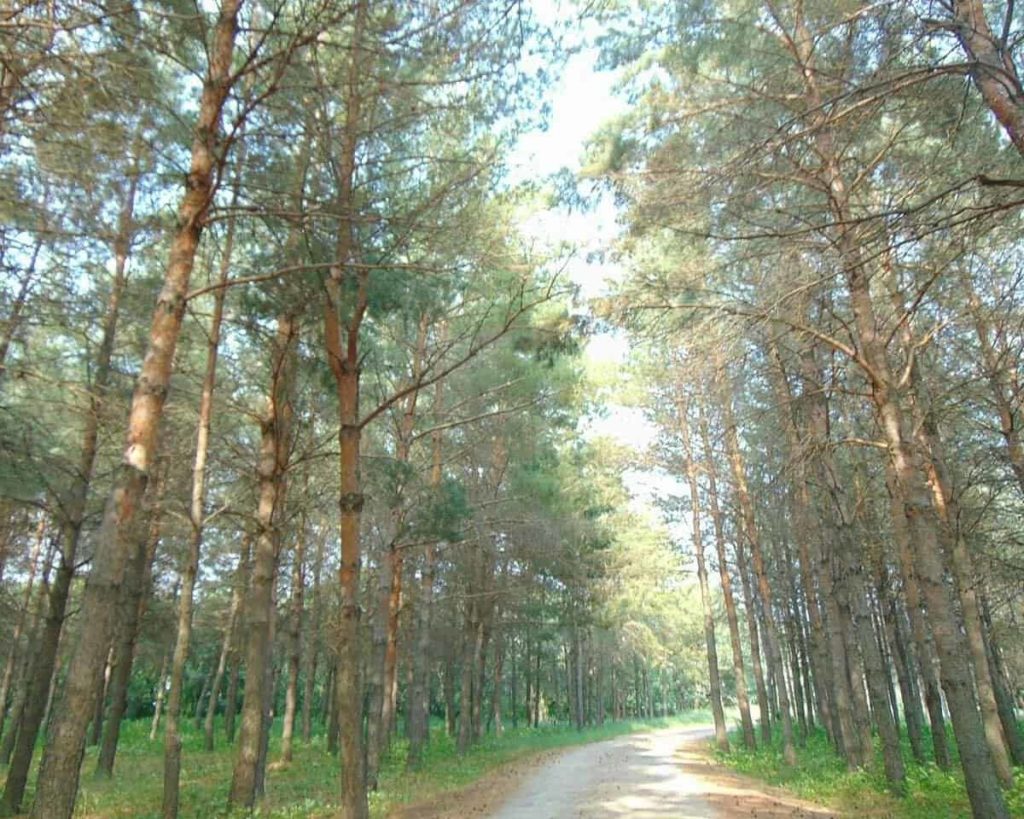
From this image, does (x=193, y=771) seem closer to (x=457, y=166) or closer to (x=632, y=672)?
(x=457, y=166)

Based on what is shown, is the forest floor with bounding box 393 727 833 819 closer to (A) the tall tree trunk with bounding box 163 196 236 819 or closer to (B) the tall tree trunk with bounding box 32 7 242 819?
(A) the tall tree trunk with bounding box 163 196 236 819

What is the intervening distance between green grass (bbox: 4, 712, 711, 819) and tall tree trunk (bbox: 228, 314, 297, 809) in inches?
22.5

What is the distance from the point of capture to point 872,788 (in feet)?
32.2

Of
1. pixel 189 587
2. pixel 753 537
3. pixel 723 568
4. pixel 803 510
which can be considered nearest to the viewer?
pixel 189 587

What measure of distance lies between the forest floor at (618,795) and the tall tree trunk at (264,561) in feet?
7.30

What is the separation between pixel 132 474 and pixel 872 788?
10.8 metres

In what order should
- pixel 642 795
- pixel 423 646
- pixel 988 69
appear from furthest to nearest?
1. pixel 423 646
2. pixel 642 795
3. pixel 988 69

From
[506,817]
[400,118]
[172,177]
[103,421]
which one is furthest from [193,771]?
[400,118]

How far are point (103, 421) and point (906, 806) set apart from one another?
1074cm

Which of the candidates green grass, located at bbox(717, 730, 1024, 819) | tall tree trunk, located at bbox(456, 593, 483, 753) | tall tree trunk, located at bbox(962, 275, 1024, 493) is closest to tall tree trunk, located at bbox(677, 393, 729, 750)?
green grass, located at bbox(717, 730, 1024, 819)

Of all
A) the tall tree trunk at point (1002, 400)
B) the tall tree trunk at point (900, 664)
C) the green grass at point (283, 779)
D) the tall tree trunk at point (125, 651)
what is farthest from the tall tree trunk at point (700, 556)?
the tall tree trunk at point (125, 651)

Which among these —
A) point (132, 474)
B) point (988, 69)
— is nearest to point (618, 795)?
point (132, 474)

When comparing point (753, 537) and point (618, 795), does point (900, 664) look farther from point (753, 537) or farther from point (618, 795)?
point (618, 795)

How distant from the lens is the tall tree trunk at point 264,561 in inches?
348
